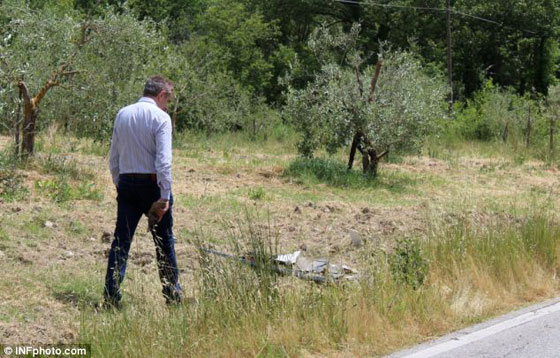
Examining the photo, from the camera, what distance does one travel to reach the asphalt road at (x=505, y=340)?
632 cm

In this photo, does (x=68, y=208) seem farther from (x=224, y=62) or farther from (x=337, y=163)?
(x=224, y=62)

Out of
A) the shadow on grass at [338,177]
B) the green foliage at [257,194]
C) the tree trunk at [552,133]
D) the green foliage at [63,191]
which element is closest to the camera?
the green foliage at [63,191]

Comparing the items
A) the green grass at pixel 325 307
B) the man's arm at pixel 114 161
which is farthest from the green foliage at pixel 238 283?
the man's arm at pixel 114 161

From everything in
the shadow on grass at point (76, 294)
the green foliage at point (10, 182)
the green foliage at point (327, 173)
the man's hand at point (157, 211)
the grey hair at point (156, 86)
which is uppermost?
the grey hair at point (156, 86)

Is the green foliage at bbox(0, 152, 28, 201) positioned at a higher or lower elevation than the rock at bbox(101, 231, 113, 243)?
higher

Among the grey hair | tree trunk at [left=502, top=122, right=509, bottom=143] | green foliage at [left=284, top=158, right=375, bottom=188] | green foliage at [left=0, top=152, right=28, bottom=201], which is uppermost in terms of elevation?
the grey hair

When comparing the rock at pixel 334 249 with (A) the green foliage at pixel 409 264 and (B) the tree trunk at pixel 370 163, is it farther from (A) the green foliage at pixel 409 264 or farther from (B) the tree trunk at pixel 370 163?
(B) the tree trunk at pixel 370 163

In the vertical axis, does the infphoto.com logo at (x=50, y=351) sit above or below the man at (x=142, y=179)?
below

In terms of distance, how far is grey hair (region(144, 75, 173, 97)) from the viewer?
23.4ft

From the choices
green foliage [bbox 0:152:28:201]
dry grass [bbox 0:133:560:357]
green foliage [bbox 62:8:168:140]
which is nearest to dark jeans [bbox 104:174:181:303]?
dry grass [bbox 0:133:560:357]

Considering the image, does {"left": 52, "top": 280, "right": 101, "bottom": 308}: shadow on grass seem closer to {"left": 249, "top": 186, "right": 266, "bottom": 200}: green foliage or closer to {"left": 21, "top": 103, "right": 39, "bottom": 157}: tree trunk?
{"left": 21, "top": 103, "right": 39, "bottom": 157}: tree trunk

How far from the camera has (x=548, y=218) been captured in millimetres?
9938

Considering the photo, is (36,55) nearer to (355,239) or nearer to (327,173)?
(355,239)

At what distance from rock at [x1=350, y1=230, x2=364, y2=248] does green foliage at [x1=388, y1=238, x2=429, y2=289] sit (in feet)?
6.65
